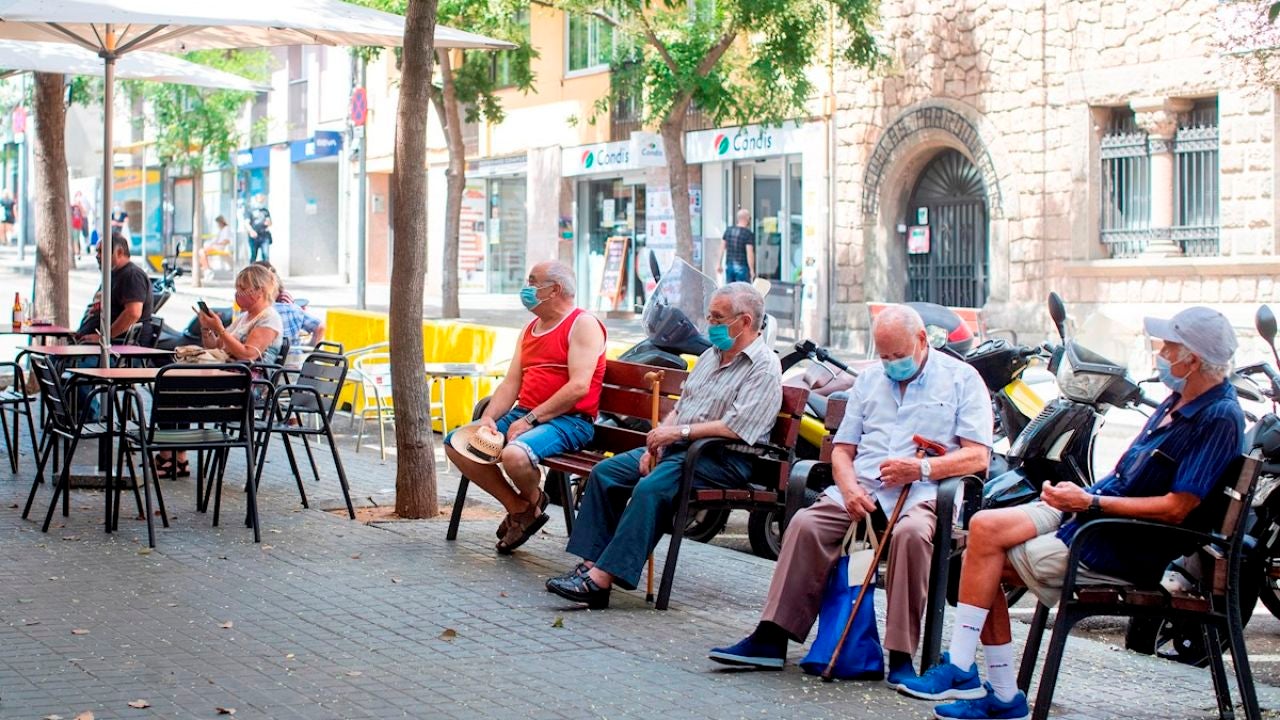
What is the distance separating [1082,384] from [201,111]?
116 feet

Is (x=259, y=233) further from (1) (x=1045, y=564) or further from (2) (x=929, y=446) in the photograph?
(1) (x=1045, y=564)

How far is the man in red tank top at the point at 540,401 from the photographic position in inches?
344

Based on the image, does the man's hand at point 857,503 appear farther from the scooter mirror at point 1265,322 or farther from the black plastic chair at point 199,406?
the black plastic chair at point 199,406

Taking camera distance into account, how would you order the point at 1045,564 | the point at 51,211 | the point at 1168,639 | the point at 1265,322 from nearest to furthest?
the point at 1045,564 < the point at 1168,639 < the point at 1265,322 < the point at 51,211

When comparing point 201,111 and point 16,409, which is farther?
point 201,111

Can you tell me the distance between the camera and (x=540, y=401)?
9078 mm

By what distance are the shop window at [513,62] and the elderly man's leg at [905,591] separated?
2019 centimetres

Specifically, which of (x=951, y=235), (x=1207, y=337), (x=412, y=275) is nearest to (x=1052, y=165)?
(x=951, y=235)

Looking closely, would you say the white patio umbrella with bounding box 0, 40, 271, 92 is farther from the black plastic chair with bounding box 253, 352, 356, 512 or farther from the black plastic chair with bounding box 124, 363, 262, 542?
the black plastic chair with bounding box 124, 363, 262, 542

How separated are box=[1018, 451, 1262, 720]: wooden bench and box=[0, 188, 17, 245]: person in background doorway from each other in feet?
196

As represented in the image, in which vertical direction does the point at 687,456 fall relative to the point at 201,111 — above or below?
below

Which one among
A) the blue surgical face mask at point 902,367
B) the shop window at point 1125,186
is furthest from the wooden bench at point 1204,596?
the shop window at point 1125,186

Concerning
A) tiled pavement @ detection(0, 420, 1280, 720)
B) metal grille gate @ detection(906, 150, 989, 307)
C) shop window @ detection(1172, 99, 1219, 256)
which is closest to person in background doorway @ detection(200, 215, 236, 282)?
metal grille gate @ detection(906, 150, 989, 307)

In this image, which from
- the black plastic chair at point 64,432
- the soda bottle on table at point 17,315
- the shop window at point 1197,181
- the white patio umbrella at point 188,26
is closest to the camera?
the black plastic chair at point 64,432
